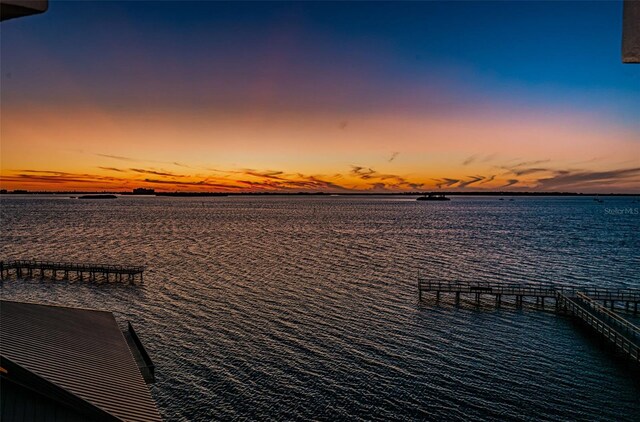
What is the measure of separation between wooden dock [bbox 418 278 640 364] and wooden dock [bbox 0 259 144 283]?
34495 millimetres

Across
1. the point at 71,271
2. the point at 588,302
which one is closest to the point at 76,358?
the point at 588,302

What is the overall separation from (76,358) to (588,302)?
39230 millimetres

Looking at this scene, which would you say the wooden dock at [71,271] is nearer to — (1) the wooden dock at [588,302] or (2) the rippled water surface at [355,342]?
(2) the rippled water surface at [355,342]

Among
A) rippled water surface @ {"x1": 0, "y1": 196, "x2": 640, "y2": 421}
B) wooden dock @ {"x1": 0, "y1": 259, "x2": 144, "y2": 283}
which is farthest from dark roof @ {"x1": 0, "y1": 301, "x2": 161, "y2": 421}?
wooden dock @ {"x1": 0, "y1": 259, "x2": 144, "y2": 283}

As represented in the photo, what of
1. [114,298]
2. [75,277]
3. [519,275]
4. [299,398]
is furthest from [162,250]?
[299,398]

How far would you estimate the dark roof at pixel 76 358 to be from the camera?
14336mm

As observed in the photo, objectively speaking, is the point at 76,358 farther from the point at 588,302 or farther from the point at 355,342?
the point at 588,302

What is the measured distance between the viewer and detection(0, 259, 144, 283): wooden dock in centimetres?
5784

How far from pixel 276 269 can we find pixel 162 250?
101 feet

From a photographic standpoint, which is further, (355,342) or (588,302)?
(588,302)

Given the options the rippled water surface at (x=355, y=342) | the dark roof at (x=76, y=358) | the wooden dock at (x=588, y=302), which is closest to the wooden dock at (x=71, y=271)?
the rippled water surface at (x=355, y=342)

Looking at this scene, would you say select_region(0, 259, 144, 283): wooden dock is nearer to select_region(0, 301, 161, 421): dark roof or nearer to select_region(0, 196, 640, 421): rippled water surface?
select_region(0, 196, 640, 421): rippled water surface

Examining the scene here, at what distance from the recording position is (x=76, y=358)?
56.5 ft

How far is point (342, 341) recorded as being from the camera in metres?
35.0
